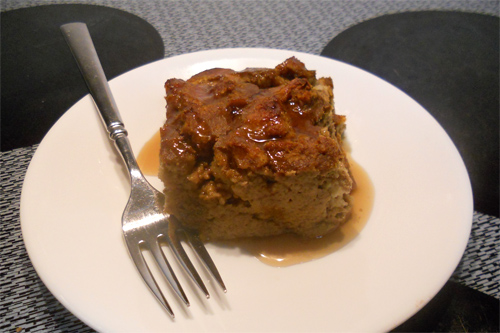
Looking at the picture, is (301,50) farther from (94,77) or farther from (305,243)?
(305,243)

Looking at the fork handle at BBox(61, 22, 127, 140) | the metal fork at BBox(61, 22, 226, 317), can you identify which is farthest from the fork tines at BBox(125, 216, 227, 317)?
the fork handle at BBox(61, 22, 127, 140)

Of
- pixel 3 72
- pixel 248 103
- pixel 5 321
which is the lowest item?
pixel 5 321

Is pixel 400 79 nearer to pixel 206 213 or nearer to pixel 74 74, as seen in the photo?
pixel 206 213

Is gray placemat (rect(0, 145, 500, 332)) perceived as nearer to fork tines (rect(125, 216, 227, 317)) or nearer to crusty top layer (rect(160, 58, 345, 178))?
fork tines (rect(125, 216, 227, 317))

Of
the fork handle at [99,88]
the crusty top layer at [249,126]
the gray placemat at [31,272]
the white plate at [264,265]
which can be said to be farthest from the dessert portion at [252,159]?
the gray placemat at [31,272]

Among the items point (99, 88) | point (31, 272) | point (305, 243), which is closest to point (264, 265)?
point (305, 243)

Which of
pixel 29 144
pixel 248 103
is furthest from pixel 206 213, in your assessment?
pixel 29 144

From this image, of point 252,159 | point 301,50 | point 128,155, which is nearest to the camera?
point 252,159
